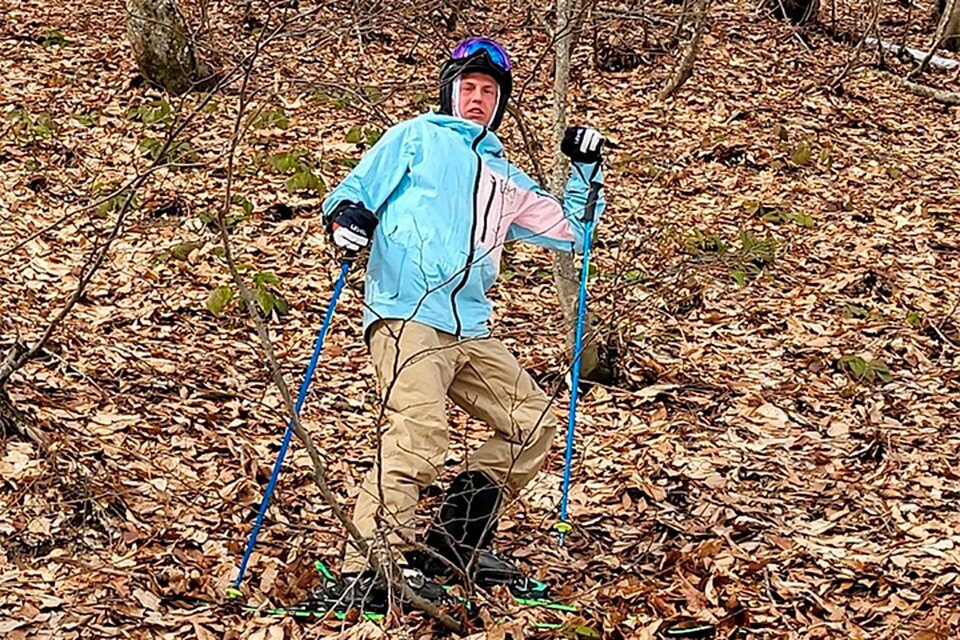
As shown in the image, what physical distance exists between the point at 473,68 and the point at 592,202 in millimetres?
982

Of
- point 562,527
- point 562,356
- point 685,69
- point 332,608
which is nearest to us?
point 332,608

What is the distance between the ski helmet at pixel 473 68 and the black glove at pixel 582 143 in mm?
501

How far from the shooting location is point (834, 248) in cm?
871

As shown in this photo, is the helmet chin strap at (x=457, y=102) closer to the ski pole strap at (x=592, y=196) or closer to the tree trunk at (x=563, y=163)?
the ski pole strap at (x=592, y=196)

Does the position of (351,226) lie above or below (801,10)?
above

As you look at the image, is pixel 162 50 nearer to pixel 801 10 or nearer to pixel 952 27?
pixel 801 10

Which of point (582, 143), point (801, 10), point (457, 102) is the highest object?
point (457, 102)

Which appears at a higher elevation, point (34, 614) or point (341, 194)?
point (341, 194)

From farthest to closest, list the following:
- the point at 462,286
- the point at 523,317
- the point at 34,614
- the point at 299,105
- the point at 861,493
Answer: the point at 299,105 → the point at 523,317 → the point at 861,493 → the point at 462,286 → the point at 34,614

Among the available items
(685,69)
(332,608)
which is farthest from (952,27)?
(332,608)

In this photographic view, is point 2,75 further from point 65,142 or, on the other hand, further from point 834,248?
point 834,248

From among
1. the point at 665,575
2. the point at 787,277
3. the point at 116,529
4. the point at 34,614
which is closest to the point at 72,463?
the point at 116,529

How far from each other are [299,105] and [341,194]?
6.58 m

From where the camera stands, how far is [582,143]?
513cm
